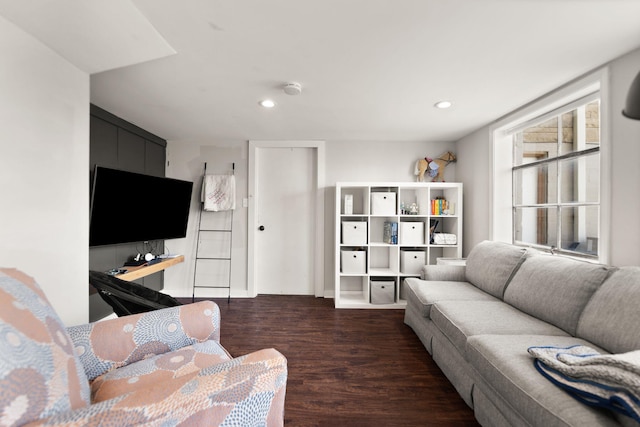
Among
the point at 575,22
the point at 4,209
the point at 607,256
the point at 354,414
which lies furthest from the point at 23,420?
the point at 607,256

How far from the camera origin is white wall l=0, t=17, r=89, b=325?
4.12 ft

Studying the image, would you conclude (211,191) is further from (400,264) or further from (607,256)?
(607,256)

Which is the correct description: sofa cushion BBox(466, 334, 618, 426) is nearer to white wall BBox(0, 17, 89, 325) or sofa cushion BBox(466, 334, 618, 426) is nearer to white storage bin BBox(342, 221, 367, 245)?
white storage bin BBox(342, 221, 367, 245)

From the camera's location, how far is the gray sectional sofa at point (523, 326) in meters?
1.10

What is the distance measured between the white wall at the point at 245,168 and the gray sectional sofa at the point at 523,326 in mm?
1694

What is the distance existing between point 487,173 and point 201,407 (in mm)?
3369

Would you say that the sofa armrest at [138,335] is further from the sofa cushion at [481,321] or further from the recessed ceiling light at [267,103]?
the recessed ceiling light at [267,103]

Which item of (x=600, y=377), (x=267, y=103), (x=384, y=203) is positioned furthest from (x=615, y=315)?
(x=267, y=103)

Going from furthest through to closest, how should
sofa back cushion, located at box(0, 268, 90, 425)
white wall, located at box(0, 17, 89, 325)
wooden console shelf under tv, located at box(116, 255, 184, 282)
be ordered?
1. wooden console shelf under tv, located at box(116, 255, 184, 282)
2. white wall, located at box(0, 17, 89, 325)
3. sofa back cushion, located at box(0, 268, 90, 425)

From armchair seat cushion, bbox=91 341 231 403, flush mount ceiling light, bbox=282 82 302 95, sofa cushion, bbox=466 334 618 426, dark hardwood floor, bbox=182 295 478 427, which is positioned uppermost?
flush mount ceiling light, bbox=282 82 302 95

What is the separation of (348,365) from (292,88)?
224 cm

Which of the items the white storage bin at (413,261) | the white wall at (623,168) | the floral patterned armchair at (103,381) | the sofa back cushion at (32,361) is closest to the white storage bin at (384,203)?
the white storage bin at (413,261)

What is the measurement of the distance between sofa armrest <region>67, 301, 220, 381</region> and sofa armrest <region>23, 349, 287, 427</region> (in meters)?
0.62

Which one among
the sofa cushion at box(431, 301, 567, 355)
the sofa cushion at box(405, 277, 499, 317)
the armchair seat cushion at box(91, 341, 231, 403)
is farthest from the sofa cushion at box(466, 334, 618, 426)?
the armchair seat cushion at box(91, 341, 231, 403)
